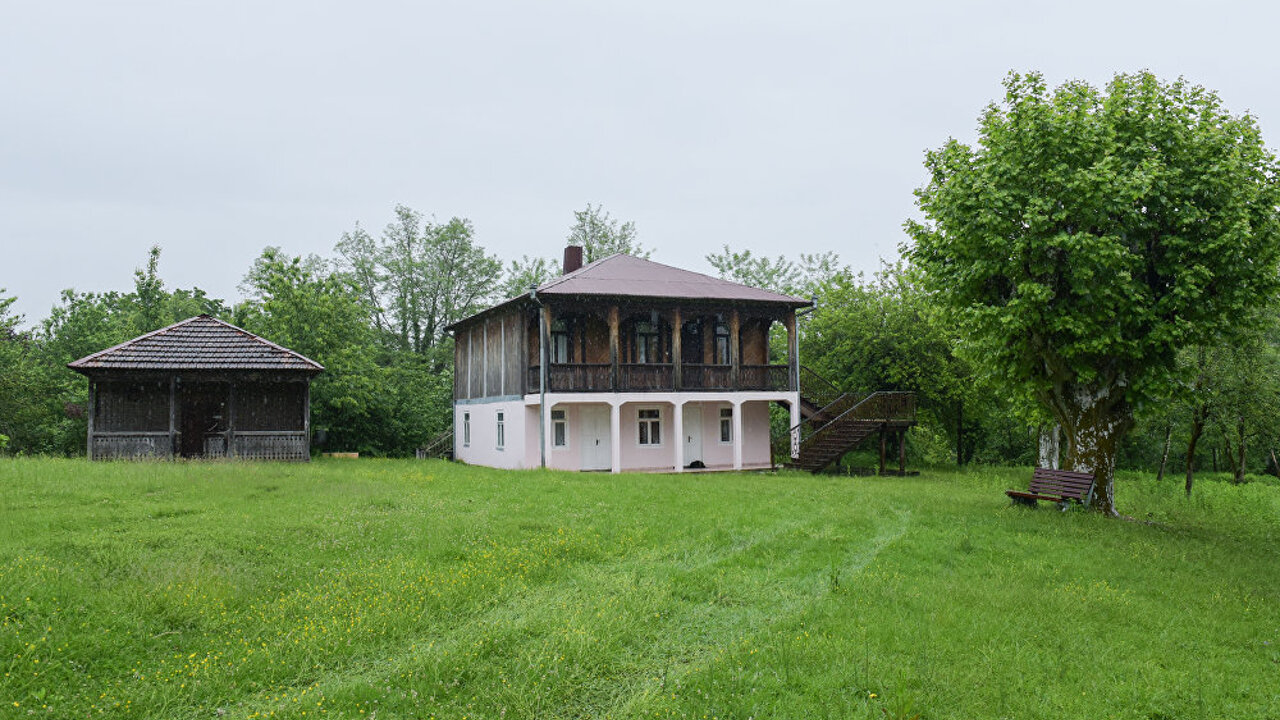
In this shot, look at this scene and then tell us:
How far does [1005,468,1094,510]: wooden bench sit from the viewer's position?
15859 mm

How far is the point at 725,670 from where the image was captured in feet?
24.3

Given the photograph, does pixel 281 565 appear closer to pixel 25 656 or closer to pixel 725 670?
pixel 25 656

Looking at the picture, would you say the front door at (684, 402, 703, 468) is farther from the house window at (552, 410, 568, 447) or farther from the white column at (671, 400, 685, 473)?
the house window at (552, 410, 568, 447)

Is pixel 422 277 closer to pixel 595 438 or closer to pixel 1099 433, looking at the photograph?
pixel 595 438

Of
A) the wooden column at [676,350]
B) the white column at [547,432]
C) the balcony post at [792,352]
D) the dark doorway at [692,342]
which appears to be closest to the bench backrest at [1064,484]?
the balcony post at [792,352]

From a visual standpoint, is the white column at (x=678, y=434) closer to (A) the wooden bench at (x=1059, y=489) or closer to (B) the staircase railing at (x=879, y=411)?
(B) the staircase railing at (x=879, y=411)

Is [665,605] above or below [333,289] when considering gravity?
below

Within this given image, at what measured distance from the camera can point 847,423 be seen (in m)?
27.2

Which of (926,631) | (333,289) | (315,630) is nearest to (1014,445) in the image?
(333,289)

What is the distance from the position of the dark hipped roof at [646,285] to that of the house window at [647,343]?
164 cm

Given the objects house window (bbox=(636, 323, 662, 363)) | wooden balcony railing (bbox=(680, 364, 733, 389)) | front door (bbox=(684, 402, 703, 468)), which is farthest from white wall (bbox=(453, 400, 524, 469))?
front door (bbox=(684, 402, 703, 468))

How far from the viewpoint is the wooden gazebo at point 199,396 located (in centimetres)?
2445

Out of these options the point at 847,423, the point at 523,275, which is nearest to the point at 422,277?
the point at 523,275

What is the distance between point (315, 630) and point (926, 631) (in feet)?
20.3
